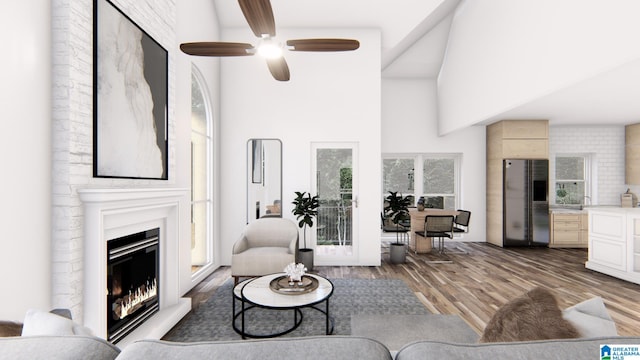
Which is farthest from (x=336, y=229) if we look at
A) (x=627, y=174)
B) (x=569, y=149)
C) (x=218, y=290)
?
(x=627, y=174)

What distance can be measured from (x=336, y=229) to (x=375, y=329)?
2808mm

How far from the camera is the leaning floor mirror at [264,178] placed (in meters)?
4.50

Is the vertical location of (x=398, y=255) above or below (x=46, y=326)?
below

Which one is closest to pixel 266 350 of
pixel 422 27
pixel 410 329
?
pixel 410 329

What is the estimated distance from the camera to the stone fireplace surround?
184 centimetres

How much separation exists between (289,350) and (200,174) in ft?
12.3

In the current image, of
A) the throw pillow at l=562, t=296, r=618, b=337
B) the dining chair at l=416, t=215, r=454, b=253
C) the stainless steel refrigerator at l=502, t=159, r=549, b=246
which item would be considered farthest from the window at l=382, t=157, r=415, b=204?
the throw pillow at l=562, t=296, r=618, b=337

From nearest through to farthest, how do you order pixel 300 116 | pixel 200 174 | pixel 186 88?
pixel 186 88 → pixel 200 174 → pixel 300 116

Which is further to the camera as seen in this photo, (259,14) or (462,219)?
(462,219)

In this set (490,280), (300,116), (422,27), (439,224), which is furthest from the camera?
(422,27)

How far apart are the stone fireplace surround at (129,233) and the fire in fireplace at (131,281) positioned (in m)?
0.06

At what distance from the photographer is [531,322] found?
0.97 m

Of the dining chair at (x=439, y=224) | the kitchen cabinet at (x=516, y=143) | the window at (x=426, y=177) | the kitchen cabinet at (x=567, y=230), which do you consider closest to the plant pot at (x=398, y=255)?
the dining chair at (x=439, y=224)

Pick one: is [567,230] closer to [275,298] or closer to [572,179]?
[572,179]
